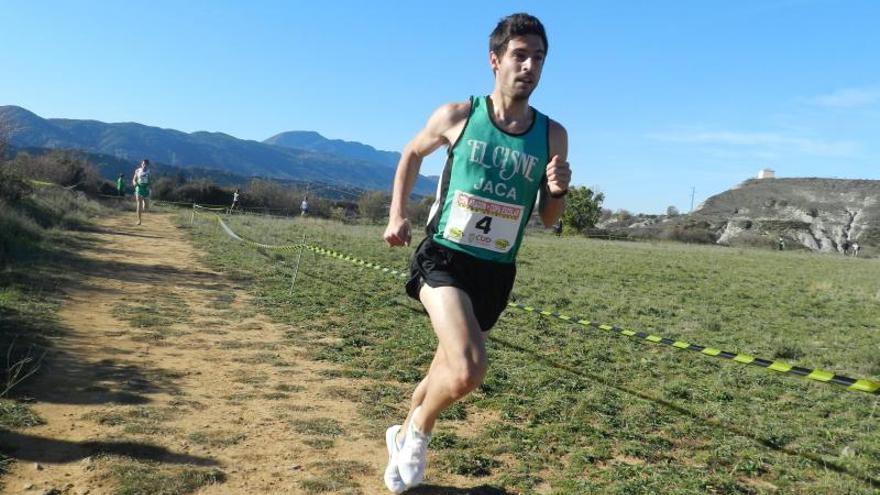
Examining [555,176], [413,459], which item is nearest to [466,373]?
[413,459]

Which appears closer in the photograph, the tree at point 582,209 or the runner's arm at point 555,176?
the runner's arm at point 555,176

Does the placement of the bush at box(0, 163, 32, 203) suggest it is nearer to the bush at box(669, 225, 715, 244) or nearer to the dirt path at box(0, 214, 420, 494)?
the dirt path at box(0, 214, 420, 494)

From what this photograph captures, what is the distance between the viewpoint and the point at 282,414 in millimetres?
4164

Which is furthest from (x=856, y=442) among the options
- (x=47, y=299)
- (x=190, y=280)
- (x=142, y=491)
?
(x=190, y=280)

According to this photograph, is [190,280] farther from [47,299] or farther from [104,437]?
[104,437]

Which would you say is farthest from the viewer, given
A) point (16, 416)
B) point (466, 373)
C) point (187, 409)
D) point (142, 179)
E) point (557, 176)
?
point (142, 179)

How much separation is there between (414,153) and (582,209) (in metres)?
64.9

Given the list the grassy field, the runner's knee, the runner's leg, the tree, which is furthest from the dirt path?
the tree

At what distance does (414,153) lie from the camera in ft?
10.9

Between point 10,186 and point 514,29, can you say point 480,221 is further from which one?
point 10,186

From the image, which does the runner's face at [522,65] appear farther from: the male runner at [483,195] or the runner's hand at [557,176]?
the runner's hand at [557,176]

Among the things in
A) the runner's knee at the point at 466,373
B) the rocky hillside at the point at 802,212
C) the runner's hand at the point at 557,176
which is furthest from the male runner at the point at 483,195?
the rocky hillside at the point at 802,212

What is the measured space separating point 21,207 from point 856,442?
16.8 m

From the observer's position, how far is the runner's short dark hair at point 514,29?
3.03 meters
